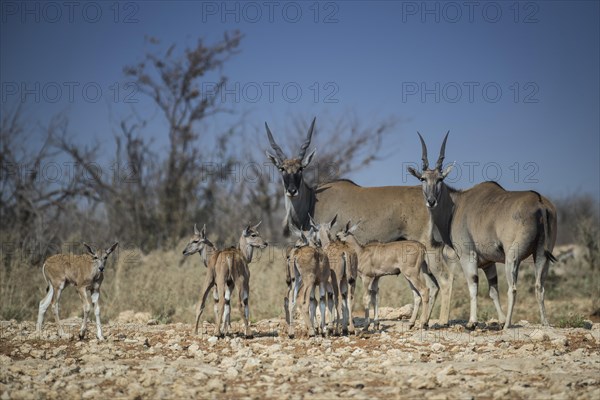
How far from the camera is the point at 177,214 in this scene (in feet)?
78.1

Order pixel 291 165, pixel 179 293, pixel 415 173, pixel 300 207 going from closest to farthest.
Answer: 1. pixel 415 173
2. pixel 291 165
3. pixel 300 207
4. pixel 179 293

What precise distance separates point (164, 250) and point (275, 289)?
19.8ft

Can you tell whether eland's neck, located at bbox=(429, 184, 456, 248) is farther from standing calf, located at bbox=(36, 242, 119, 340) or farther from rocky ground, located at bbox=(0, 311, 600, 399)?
standing calf, located at bbox=(36, 242, 119, 340)

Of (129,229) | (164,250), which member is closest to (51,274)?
(164,250)

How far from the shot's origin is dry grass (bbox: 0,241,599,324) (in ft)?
50.9

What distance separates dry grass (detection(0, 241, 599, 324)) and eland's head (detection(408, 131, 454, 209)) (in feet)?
10.0

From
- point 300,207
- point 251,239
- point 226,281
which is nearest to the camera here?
point 226,281

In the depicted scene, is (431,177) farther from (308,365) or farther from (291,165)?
(308,365)

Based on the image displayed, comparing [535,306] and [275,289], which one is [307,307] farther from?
[535,306]

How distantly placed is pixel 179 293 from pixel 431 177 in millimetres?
6797

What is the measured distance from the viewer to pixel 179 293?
54.3 ft

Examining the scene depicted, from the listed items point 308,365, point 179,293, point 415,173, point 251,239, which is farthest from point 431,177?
point 179,293

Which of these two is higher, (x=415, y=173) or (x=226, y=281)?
(x=415, y=173)

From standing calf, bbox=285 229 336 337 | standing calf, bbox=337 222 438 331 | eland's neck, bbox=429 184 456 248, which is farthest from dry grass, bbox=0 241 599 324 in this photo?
standing calf, bbox=285 229 336 337
